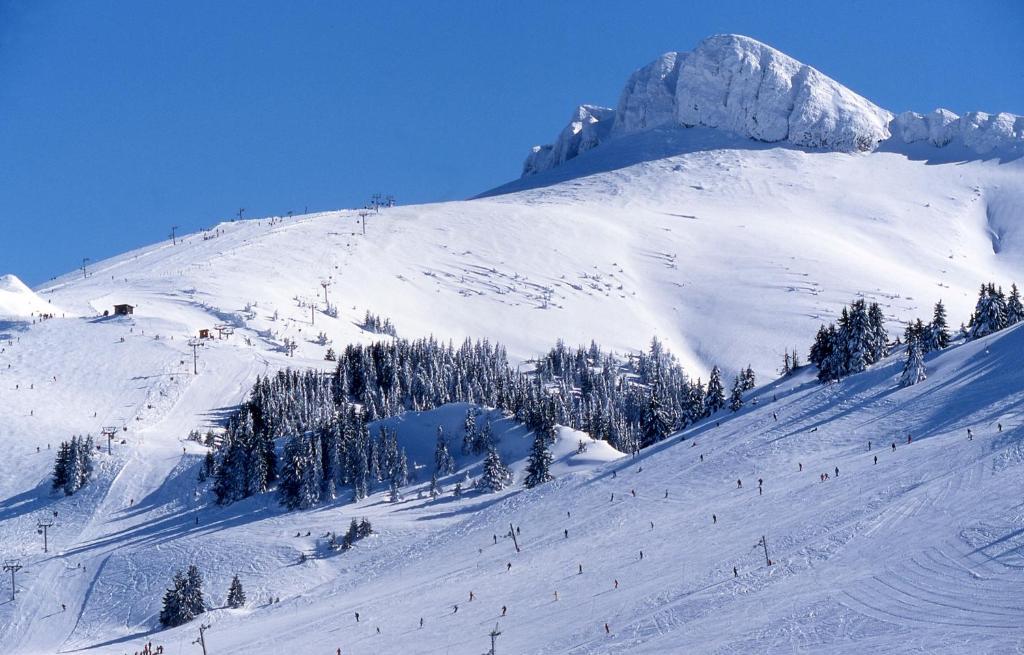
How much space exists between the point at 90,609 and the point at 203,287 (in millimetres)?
102567

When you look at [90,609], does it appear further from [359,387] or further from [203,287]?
[203,287]

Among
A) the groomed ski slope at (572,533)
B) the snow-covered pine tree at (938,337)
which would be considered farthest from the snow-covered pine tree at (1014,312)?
the groomed ski slope at (572,533)

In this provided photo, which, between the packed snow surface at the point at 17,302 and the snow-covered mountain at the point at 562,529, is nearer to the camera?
the snow-covered mountain at the point at 562,529

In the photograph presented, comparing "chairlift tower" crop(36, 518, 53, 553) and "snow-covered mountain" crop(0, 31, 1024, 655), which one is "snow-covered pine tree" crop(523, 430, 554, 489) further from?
"chairlift tower" crop(36, 518, 53, 553)

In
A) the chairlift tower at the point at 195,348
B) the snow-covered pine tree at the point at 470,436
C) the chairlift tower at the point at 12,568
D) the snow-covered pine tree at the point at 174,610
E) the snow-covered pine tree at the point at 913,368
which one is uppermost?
the chairlift tower at the point at 195,348

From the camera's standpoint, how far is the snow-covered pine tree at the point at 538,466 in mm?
90562

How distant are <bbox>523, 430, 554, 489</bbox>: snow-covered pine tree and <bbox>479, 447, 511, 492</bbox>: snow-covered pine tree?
1908 millimetres

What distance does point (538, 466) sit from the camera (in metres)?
90.8

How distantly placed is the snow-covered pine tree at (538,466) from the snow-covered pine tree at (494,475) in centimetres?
191

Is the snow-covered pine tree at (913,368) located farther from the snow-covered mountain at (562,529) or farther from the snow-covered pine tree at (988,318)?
the snow-covered pine tree at (988,318)

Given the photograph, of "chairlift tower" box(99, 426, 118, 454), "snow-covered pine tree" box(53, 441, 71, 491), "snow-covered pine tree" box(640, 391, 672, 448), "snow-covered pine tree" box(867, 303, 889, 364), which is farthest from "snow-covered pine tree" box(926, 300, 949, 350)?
"snow-covered pine tree" box(53, 441, 71, 491)

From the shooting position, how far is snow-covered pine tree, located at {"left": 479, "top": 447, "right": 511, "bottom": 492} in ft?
302

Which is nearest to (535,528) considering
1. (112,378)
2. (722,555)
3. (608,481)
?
(608,481)

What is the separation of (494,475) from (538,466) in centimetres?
390
